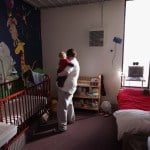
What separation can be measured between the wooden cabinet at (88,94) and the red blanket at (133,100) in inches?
21.4

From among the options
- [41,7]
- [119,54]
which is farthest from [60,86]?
[41,7]

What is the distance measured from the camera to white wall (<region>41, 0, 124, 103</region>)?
133 inches

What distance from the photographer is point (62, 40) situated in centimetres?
378

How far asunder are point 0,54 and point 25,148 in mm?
1531

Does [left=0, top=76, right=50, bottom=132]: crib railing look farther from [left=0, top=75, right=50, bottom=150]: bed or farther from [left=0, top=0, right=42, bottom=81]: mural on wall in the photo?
[left=0, top=0, right=42, bottom=81]: mural on wall

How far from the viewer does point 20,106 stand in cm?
239

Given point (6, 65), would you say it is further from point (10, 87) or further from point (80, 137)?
Result: point (80, 137)

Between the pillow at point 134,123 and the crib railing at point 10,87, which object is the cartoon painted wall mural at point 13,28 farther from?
the pillow at point 134,123

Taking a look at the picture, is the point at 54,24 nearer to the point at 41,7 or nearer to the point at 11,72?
the point at 41,7

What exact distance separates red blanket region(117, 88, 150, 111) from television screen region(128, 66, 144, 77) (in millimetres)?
337

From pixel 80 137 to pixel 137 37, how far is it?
2.30 metres

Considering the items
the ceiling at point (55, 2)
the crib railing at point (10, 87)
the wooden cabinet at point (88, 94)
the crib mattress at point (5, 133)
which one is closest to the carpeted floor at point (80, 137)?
the wooden cabinet at point (88, 94)

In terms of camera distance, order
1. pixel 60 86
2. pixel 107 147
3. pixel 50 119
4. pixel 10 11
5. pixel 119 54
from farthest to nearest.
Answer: pixel 119 54, pixel 50 119, pixel 10 11, pixel 60 86, pixel 107 147

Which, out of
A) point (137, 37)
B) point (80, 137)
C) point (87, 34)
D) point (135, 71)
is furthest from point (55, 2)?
point (80, 137)
